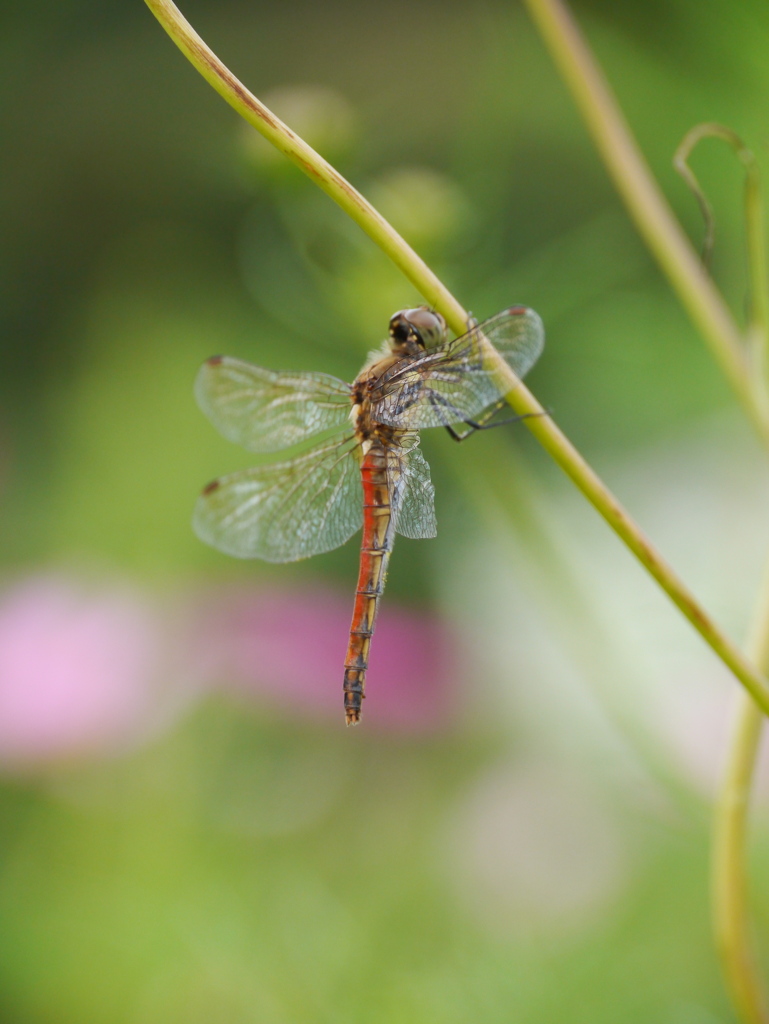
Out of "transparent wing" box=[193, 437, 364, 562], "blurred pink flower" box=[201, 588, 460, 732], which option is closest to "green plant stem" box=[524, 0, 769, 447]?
"transparent wing" box=[193, 437, 364, 562]

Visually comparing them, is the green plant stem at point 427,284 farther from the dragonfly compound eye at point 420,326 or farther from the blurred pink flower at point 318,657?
the blurred pink flower at point 318,657

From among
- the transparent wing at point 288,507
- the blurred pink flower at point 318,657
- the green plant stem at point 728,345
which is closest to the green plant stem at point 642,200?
the green plant stem at point 728,345

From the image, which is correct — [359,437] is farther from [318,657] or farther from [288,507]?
[318,657]

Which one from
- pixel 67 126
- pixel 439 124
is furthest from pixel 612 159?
pixel 67 126

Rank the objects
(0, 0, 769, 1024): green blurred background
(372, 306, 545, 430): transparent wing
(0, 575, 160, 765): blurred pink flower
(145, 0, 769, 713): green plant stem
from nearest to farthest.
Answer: (145, 0, 769, 713): green plant stem → (372, 306, 545, 430): transparent wing → (0, 0, 769, 1024): green blurred background → (0, 575, 160, 765): blurred pink flower

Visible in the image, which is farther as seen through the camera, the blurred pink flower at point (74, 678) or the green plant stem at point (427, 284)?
the blurred pink flower at point (74, 678)

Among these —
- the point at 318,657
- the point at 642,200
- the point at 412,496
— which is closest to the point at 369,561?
the point at 412,496

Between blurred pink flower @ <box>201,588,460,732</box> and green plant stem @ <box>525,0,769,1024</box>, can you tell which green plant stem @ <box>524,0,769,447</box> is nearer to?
green plant stem @ <box>525,0,769,1024</box>
